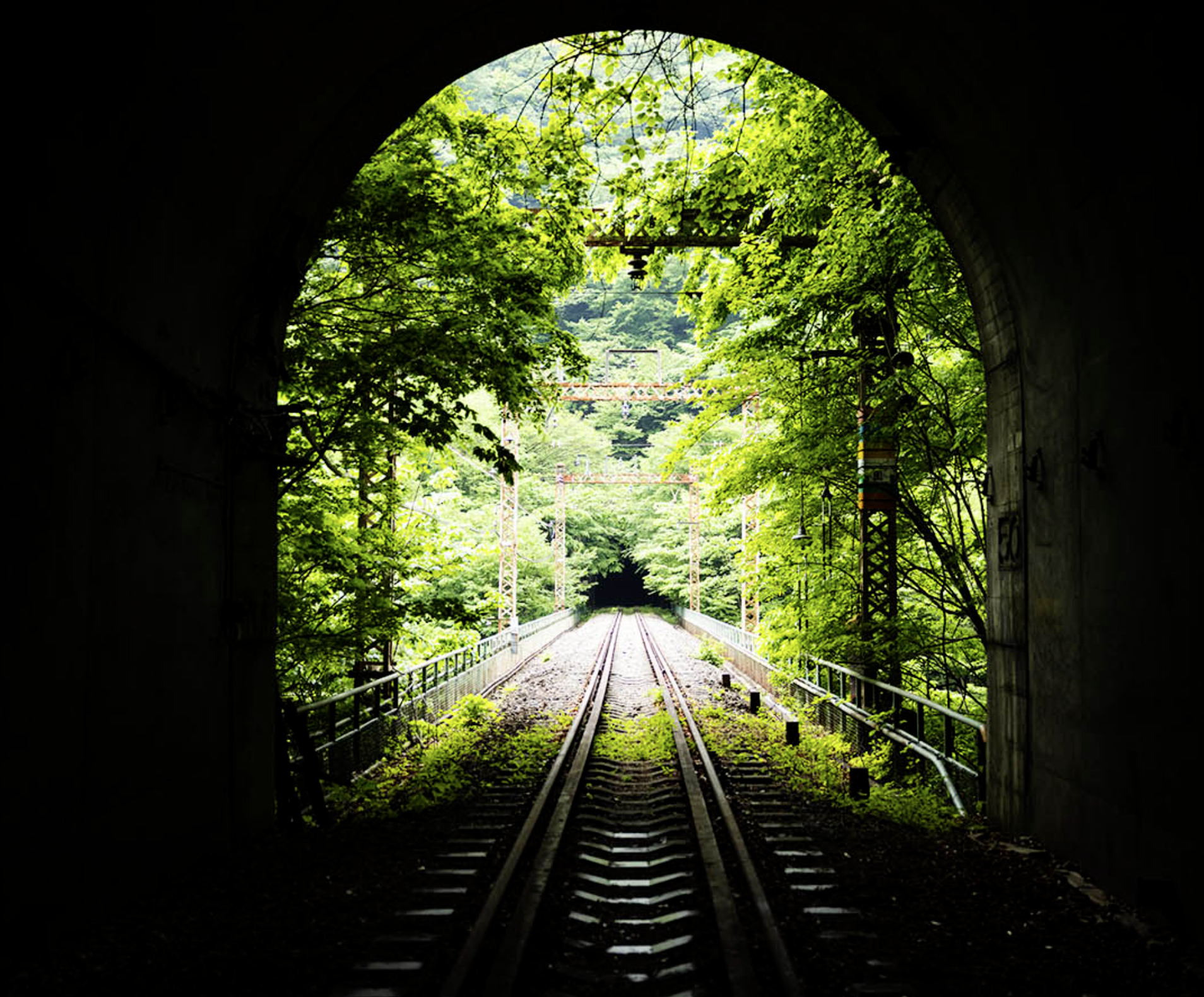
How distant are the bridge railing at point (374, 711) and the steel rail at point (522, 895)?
2.00m

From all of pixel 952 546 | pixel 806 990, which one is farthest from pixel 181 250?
pixel 952 546

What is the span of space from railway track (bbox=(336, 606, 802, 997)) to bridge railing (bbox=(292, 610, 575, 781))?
1768 mm

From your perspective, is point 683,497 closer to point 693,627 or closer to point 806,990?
point 693,627

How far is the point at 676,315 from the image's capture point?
1029 cm

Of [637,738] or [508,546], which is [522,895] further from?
[508,546]

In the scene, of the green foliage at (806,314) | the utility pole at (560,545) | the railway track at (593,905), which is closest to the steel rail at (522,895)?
the railway track at (593,905)

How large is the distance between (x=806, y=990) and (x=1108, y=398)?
3458 mm

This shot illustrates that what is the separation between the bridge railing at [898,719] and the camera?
755cm

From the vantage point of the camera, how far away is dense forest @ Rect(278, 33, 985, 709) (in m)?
8.34

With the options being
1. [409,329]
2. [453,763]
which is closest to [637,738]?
[453,763]

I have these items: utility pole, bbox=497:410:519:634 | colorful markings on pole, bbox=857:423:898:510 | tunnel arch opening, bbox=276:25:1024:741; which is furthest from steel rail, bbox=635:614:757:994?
utility pole, bbox=497:410:519:634

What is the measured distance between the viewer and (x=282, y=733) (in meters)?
7.24

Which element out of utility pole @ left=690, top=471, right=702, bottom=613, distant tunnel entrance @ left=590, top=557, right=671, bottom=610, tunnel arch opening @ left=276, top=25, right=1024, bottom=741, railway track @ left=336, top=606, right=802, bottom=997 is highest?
tunnel arch opening @ left=276, top=25, right=1024, bottom=741

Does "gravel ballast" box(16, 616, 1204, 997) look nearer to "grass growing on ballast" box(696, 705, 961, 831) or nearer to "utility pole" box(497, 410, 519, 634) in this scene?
"grass growing on ballast" box(696, 705, 961, 831)
